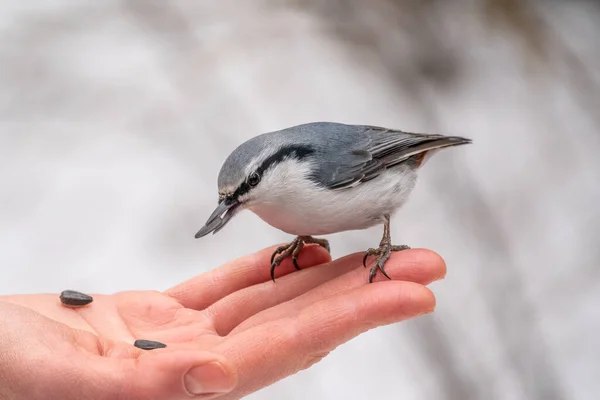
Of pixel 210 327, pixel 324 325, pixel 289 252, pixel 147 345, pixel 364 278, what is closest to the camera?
pixel 324 325

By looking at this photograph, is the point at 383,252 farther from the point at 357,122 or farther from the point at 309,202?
the point at 357,122

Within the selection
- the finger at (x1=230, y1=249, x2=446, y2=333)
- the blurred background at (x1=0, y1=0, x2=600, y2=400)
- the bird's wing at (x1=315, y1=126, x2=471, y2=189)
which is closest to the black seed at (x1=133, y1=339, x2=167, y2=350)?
the finger at (x1=230, y1=249, x2=446, y2=333)

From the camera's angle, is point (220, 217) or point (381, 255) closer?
point (220, 217)

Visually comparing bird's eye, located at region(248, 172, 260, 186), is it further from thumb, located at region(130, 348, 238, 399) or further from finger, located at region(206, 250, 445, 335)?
thumb, located at region(130, 348, 238, 399)

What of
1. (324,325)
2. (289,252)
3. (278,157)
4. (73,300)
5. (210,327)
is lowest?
(324,325)

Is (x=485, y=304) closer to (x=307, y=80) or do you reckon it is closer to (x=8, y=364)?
(x=307, y=80)

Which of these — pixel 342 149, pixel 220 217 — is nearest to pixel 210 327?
pixel 220 217

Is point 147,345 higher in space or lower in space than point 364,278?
lower
